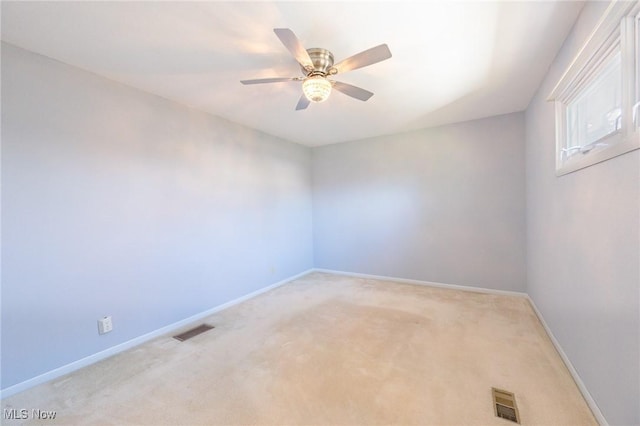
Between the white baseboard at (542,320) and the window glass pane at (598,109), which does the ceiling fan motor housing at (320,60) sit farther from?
the white baseboard at (542,320)

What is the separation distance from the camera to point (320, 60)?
1976mm

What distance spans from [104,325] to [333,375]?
81.5 inches

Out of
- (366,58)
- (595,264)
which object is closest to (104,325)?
(366,58)

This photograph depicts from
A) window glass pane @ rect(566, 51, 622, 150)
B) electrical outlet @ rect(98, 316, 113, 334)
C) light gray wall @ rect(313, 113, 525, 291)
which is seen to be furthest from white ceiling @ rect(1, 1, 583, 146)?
electrical outlet @ rect(98, 316, 113, 334)

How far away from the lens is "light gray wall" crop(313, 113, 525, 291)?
11.6 ft

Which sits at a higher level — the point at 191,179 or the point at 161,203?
the point at 191,179

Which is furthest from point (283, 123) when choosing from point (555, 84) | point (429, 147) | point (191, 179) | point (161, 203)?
point (555, 84)

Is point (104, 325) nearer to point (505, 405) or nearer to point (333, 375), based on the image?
point (333, 375)

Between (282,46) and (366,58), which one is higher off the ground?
(282,46)

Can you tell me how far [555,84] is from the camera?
216 centimetres

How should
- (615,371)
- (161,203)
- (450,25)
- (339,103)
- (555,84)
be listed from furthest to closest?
(339,103) < (161,203) < (555,84) < (450,25) < (615,371)

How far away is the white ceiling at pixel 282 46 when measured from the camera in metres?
1.59

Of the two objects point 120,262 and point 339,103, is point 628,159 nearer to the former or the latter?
point 339,103

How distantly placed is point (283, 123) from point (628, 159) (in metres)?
3.31
